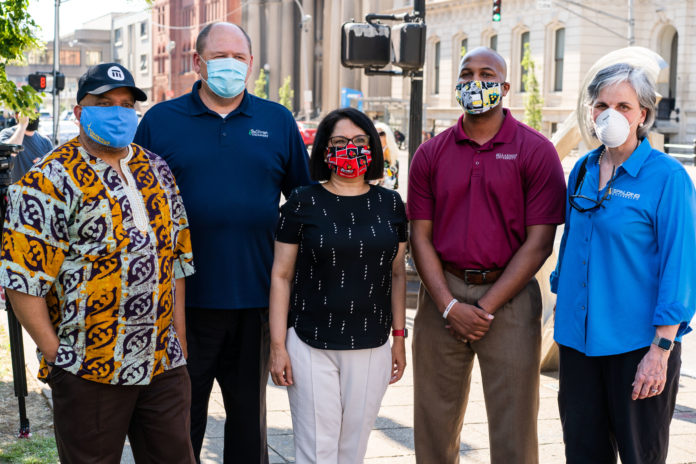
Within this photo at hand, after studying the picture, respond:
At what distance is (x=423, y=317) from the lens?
177 inches

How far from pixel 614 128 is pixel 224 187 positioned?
1.74 meters

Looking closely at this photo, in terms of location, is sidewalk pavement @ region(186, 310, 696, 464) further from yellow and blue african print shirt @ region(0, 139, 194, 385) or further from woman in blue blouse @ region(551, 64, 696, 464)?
yellow and blue african print shirt @ region(0, 139, 194, 385)

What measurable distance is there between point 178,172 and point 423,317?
4.46ft

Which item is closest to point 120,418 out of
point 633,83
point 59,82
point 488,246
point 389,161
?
point 488,246

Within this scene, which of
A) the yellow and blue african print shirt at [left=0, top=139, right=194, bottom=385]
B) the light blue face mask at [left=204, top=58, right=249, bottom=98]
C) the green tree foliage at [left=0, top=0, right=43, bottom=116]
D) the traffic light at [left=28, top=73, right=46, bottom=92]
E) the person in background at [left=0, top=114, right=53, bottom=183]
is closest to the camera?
the yellow and blue african print shirt at [left=0, top=139, right=194, bottom=385]

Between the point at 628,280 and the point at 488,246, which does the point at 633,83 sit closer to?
the point at 628,280

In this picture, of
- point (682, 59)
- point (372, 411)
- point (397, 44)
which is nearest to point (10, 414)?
point (372, 411)

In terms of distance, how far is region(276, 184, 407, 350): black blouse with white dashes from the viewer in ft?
13.1

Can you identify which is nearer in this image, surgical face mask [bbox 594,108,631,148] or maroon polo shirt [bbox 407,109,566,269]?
surgical face mask [bbox 594,108,631,148]

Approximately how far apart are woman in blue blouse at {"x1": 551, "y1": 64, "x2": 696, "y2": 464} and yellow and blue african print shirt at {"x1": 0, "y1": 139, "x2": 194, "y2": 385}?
175cm

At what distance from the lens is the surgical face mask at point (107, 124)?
353 cm

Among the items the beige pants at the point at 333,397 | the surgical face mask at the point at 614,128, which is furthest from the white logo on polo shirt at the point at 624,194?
the beige pants at the point at 333,397

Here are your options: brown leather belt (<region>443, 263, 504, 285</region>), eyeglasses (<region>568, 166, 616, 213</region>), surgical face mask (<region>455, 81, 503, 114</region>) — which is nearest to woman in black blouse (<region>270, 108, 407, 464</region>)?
brown leather belt (<region>443, 263, 504, 285</region>)

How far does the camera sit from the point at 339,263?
3.99 m
